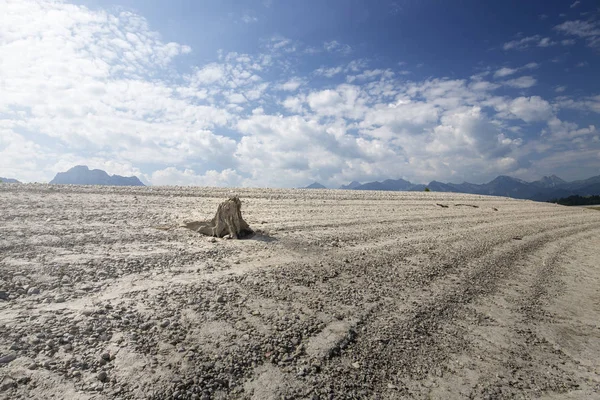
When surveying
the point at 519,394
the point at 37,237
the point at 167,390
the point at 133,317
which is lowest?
the point at 519,394

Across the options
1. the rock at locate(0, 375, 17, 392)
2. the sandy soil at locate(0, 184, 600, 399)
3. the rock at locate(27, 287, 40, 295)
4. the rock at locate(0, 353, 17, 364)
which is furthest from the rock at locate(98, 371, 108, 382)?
the rock at locate(27, 287, 40, 295)

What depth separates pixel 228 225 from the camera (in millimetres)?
9500

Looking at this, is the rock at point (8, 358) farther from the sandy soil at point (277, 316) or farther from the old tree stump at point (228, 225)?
the old tree stump at point (228, 225)

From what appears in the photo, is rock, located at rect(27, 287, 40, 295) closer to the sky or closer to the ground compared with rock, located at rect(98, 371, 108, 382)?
closer to the sky

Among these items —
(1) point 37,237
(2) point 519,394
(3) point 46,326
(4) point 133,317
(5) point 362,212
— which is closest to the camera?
(2) point 519,394

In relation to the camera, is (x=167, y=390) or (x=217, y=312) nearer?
(x=167, y=390)

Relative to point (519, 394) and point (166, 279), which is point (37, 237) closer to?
point (166, 279)

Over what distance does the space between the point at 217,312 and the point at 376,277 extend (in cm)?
379

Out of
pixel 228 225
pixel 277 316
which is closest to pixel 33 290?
pixel 277 316

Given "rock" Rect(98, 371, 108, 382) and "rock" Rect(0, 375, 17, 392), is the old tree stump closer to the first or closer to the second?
"rock" Rect(98, 371, 108, 382)

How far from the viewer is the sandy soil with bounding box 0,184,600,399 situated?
3.73 meters

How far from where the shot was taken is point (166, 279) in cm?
599

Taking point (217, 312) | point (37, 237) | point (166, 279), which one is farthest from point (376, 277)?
point (37, 237)

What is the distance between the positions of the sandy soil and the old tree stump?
431 millimetres
